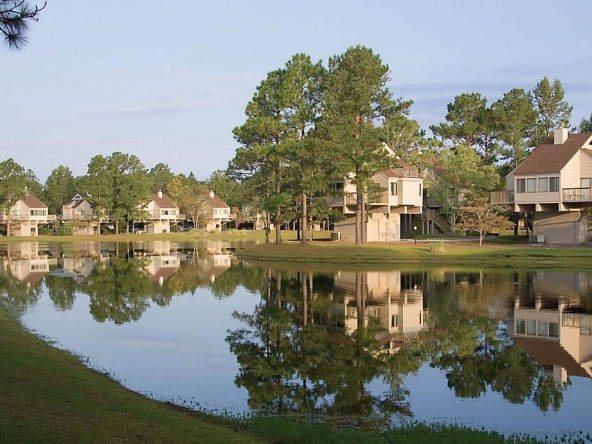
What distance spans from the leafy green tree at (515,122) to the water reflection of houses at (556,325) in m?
37.6

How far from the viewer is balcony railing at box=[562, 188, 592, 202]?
170ft

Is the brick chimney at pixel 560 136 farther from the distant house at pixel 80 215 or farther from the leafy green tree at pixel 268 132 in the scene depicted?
the distant house at pixel 80 215

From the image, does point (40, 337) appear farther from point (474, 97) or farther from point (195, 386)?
point (474, 97)

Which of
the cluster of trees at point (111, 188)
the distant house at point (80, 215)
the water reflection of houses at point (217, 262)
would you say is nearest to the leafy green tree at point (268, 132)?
the water reflection of houses at point (217, 262)

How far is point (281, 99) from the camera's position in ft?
174

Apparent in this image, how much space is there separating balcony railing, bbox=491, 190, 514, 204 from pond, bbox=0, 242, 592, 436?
55.0 feet

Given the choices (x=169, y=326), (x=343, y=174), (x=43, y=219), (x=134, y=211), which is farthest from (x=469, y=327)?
(x=43, y=219)

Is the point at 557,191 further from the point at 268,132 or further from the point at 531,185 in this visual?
the point at 268,132

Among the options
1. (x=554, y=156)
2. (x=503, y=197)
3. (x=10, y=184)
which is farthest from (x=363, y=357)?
(x=10, y=184)

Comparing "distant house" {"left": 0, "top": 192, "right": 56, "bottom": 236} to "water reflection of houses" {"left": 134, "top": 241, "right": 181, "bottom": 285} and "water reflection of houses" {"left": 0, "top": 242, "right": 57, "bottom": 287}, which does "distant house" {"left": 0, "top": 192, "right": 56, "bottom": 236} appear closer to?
"water reflection of houses" {"left": 0, "top": 242, "right": 57, "bottom": 287}

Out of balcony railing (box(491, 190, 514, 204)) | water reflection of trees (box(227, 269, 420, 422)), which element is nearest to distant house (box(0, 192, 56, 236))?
balcony railing (box(491, 190, 514, 204))

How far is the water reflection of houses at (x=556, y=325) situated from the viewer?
1786 centimetres

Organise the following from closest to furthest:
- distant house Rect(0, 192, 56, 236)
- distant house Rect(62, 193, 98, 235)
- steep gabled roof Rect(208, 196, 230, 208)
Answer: distant house Rect(0, 192, 56, 236) < distant house Rect(62, 193, 98, 235) < steep gabled roof Rect(208, 196, 230, 208)

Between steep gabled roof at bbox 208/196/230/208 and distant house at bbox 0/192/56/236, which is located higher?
steep gabled roof at bbox 208/196/230/208
